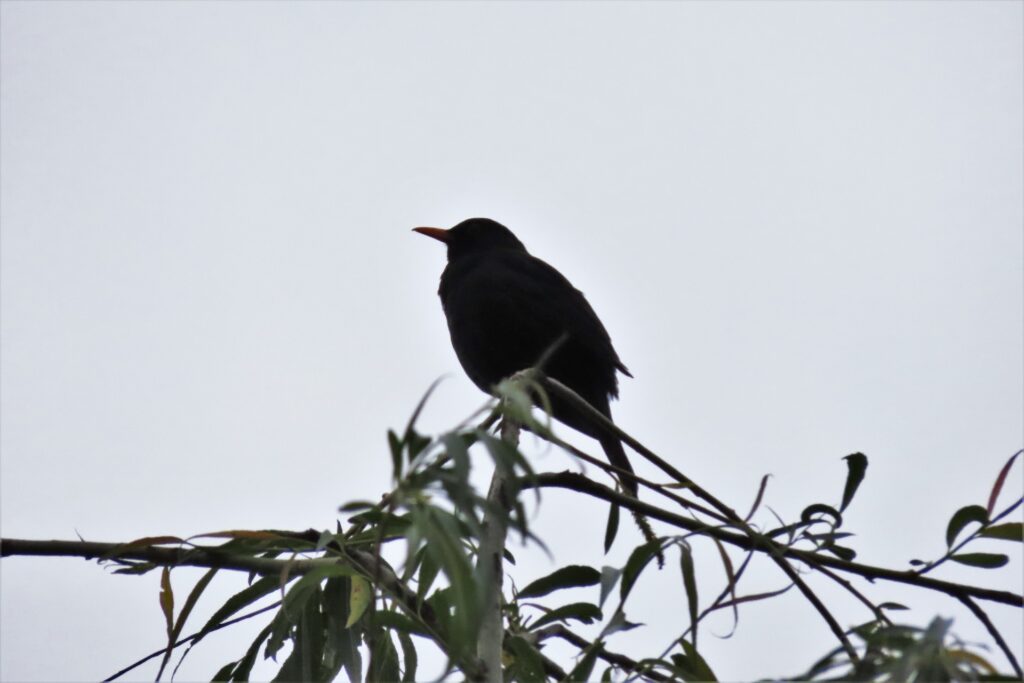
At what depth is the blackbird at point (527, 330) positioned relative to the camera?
425 centimetres

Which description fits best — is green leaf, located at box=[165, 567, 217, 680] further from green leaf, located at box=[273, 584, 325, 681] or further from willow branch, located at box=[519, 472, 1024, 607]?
willow branch, located at box=[519, 472, 1024, 607]

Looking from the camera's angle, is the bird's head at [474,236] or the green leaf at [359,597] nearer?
the green leaf at [359,597]

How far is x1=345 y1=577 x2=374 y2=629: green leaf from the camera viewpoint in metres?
1.62

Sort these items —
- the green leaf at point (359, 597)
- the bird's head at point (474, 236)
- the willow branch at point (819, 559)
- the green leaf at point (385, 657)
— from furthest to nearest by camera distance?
1. the bird's head at point (474, 236)
2. the green leaf at point (385, 657)
3. the green leaf at point (359, 597)
4. the willow branch at point (819, 559)

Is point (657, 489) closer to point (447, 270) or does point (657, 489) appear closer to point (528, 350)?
point (528, 350)

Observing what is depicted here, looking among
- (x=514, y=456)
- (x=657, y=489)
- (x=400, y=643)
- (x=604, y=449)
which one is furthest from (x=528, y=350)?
(x=514, y=456)

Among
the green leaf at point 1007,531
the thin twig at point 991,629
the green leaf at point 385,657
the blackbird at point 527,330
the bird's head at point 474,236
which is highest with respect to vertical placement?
the bird's head at point 474,236

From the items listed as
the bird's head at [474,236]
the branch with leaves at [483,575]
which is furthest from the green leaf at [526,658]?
the bird's head at [474,236]

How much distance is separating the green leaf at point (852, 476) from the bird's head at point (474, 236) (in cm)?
358

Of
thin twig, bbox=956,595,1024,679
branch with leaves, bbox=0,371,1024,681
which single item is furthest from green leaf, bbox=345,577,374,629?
thin twig, bbox=956,595,1024,679

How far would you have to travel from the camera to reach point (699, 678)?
1.60 metres

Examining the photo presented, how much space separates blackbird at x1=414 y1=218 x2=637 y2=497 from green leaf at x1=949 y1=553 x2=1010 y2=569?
2.25 meters

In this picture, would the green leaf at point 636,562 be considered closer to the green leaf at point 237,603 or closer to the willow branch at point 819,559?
the willow branch at point 819,559

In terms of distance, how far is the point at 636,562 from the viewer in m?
1.59
